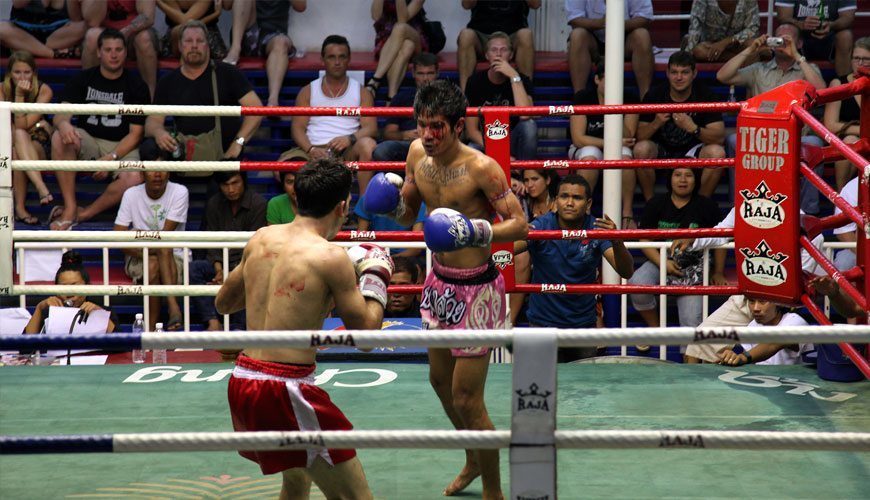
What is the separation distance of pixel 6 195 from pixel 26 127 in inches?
114

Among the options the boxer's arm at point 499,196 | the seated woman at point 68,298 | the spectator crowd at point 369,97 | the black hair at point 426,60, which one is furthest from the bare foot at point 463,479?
the black hair at point 426,60

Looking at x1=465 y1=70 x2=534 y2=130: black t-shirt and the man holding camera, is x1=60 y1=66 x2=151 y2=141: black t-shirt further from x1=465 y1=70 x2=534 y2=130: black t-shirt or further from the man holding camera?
the man holding camera

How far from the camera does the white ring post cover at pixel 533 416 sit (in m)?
2.42

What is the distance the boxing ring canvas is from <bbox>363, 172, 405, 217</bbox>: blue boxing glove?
913 millimetres

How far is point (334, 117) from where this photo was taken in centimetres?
776

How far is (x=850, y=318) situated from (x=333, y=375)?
2308 mm

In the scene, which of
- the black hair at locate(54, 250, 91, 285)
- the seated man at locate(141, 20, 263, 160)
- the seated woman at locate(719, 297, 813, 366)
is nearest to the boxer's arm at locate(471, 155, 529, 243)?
the seated woman at locate(719, 297, 813, 366)

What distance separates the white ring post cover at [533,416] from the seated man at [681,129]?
4978 mm

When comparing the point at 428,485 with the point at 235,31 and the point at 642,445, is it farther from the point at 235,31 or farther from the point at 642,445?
the point at 235,31

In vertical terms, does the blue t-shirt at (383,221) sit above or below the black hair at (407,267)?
above

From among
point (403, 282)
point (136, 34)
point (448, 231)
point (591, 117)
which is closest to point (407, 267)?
point (403, 282)

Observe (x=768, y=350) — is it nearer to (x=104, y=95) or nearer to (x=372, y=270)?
(x=372, y=270)

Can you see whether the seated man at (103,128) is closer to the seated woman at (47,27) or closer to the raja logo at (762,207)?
the seated woman at (47,27)

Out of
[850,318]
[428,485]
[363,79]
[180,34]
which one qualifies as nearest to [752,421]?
[850,318]
